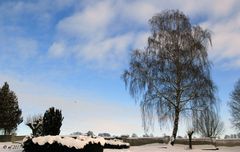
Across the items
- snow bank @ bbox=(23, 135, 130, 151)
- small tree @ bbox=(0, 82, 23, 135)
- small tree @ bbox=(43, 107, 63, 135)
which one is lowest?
snow bank @ bbox=(23, 135, 130, 151)

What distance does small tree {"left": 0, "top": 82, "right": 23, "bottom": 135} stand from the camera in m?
54.6

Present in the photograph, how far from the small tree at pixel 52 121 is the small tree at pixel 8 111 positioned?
29382mm

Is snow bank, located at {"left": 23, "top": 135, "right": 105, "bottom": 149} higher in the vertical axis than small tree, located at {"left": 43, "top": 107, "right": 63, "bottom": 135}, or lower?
lower

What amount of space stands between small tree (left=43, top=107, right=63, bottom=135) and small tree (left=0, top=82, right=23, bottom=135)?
29.4 metres

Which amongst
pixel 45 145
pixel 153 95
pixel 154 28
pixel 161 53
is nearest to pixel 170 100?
pixel 153 95

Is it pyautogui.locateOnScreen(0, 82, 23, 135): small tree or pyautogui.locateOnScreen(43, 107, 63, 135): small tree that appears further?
pyautogui.locateOnScreen(0, 82, 23, 135): small tree

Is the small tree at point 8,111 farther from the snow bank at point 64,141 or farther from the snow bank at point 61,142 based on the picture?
the snow bank at point 64,141

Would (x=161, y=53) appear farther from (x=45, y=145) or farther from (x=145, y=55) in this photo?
(x=45, y=145)

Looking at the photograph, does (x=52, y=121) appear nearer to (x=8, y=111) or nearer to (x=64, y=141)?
(x=64, y=141)

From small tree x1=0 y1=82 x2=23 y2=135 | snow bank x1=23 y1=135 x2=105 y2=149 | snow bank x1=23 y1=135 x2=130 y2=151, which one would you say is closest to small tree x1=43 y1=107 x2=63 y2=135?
snow bank x1=23 y1=135 x2=130 y2=151

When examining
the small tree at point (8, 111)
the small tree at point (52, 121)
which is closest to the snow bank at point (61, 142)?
the small tree at point (52, 121)

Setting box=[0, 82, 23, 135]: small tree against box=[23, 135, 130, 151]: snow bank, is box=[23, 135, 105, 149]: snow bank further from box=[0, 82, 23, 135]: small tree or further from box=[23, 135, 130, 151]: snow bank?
box=[0, 82, 23, 135]: small tree

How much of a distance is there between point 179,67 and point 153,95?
3446 millimetres

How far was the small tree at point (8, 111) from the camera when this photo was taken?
179 feet
